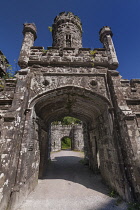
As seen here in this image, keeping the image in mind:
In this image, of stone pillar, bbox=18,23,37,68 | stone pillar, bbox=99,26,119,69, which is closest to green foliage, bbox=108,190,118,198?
stone pillar, bbox=99,26,119,69

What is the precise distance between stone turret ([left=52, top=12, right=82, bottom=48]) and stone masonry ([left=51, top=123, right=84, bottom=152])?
51.3 ft

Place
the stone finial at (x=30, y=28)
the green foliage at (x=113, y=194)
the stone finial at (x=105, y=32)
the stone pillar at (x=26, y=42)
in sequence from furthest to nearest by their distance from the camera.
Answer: the stone finial at (x=105, y=32)
the stone finial at (x=30, y=28)
the stone pillar at (x=26, y=42)
the green foliage at (x=113, y=194)

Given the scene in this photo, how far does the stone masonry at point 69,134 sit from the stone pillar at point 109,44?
16.7 m

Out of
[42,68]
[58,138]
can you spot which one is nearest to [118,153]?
[42,68]

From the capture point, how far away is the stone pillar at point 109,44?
5.41 metres

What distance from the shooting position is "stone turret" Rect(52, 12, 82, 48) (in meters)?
8.41

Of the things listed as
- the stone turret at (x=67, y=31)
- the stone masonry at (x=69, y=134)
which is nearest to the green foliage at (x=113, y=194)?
the stone turret at (x=67, y=31)

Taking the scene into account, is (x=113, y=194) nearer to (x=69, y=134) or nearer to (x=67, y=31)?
(x=67, y=31)

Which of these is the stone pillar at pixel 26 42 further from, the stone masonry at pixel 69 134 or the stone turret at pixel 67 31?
the stone masonry at pixel 69 134

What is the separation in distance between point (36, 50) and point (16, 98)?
308 cm

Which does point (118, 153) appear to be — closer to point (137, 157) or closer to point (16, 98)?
point (137, 157)

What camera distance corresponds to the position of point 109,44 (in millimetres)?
5949

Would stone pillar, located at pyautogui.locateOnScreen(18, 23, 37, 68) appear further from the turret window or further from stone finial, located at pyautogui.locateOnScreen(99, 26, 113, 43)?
stone finial, located at pyautogui.locateOnScreen(99, 26, 113, 43)

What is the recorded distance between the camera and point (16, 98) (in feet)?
14.0
